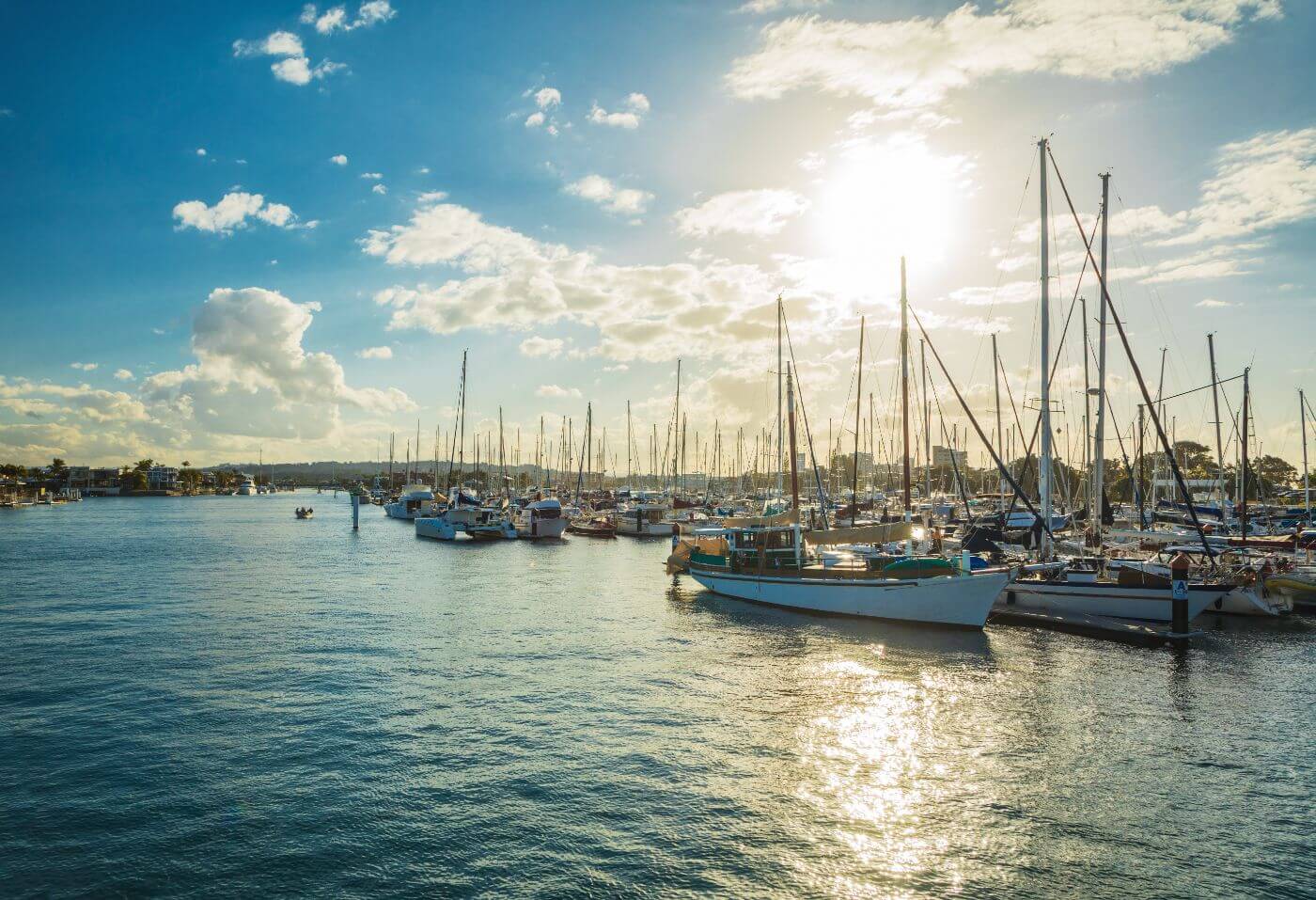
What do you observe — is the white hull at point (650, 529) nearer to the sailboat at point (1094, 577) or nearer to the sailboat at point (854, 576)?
the sailboat at point (854, 576)

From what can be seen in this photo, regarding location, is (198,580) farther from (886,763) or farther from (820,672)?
(886,763)

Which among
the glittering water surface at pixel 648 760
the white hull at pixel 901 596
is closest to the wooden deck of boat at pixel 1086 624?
the glittering water surface at pixel 648 760

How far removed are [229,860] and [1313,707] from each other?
2684cm

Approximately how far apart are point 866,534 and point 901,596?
5583 millimetres

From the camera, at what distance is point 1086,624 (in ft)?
103

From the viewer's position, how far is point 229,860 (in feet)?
39.7

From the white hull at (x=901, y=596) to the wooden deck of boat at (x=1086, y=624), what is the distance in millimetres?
3062

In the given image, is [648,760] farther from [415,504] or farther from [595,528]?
[415,504]

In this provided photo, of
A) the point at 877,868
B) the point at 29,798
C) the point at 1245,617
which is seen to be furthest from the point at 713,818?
the point at 1245,617

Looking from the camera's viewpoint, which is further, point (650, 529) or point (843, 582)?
point (650, 529)

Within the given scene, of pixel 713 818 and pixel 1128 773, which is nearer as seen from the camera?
pixel 713 818

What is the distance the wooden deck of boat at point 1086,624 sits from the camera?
28938 millimetres

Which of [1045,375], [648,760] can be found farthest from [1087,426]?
[648,760]

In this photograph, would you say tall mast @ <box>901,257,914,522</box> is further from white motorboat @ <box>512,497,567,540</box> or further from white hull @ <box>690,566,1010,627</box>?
white motorboat @ <box>512,497,567,540</box>
